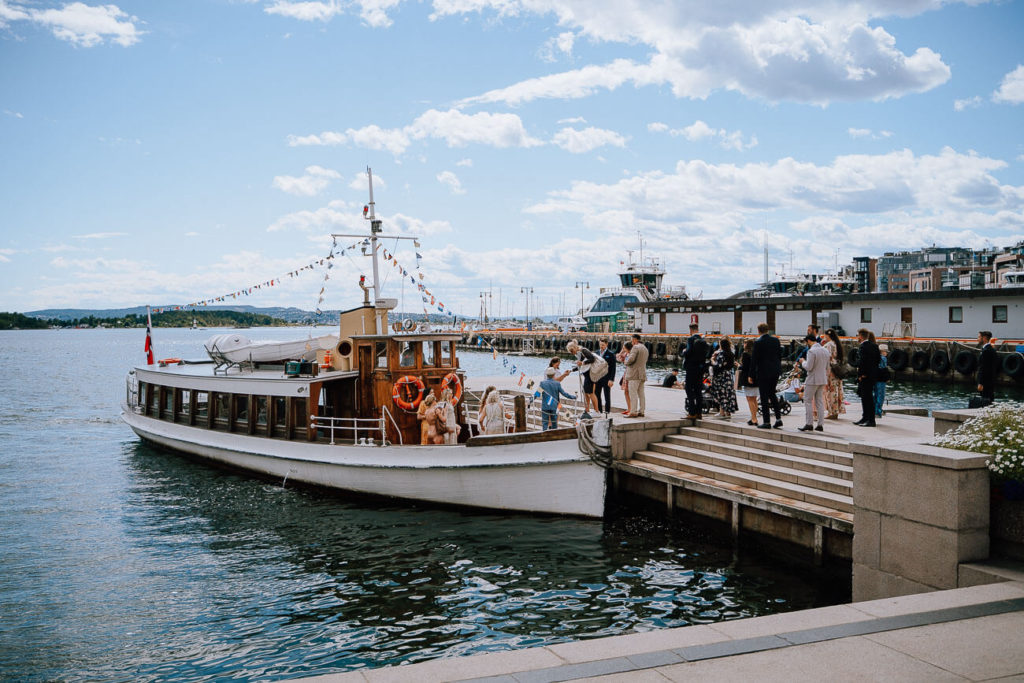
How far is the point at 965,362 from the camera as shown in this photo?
36062 millimetres

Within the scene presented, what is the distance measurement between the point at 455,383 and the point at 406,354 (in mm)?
1402

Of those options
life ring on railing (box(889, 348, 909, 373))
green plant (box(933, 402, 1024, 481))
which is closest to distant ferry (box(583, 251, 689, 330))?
life ring on railing (box(889, 348, 909, 373))

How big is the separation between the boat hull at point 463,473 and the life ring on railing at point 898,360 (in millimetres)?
32187

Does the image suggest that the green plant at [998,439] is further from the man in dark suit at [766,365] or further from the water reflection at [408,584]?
the man in dark suit at [766,365]

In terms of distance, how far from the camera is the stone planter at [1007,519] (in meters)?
6.55

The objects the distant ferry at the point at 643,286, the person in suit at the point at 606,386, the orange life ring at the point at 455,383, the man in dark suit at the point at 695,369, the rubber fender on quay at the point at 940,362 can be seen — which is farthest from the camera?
the distant ferry at the point at 643,286

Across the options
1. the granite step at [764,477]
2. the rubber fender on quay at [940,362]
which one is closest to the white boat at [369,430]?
the granite step at [764,477]

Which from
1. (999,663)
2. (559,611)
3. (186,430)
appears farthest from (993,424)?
(186,430)

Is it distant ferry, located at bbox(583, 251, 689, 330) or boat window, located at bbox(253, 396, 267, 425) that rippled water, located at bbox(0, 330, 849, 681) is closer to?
boat window, located at bbox(253, 396, 267, 425)

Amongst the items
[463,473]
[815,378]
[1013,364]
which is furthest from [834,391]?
[1013,364]

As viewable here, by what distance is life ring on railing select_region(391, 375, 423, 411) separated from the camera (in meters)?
15.8

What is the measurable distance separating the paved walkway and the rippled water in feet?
11.6

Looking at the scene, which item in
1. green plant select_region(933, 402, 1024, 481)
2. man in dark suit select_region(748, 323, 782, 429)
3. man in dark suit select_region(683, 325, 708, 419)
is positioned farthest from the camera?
man in dark suit select_region(683, 325, 708, 419)

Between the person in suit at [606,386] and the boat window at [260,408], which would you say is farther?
the boat window at [260,408]
